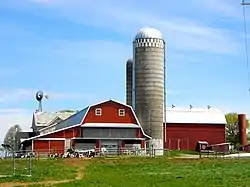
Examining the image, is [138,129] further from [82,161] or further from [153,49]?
[82,161]

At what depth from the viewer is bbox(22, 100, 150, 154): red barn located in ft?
214

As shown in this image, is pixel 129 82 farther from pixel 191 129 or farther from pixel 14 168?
pixel 14 168

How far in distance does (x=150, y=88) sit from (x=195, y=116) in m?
17.5

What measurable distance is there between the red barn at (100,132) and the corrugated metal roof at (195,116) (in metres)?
15.2

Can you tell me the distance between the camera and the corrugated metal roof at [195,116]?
83.6 m

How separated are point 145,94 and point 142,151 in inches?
327

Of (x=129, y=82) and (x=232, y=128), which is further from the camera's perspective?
(x=232, y=128)

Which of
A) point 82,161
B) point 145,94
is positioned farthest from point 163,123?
point 82,161

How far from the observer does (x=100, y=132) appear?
221 ft

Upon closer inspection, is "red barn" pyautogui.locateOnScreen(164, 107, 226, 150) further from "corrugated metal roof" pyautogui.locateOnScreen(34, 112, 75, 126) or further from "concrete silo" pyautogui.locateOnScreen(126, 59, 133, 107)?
"corrugated metal roof" pyautogui.locateOnScreen(34, 112, 75, 126)

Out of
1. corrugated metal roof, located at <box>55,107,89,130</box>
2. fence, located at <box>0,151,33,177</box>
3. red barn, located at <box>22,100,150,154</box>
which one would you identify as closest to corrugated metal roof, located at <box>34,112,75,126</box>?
corrugated metal roof, located at <box>55,107,89,130</box>

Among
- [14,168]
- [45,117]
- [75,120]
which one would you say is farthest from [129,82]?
[14,168]

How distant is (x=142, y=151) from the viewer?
2547 inches

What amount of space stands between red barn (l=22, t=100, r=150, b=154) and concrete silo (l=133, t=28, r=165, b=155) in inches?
94.0
